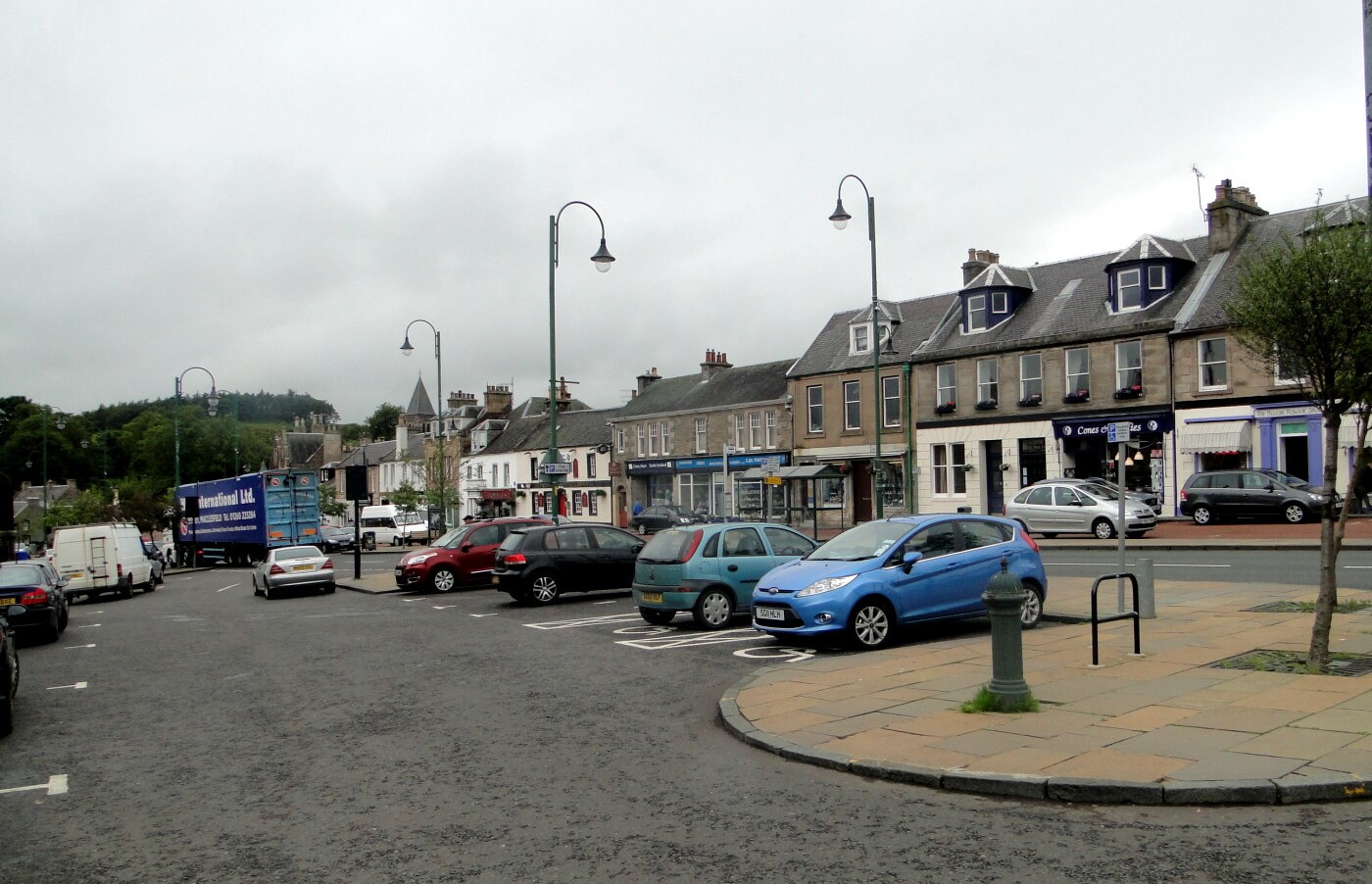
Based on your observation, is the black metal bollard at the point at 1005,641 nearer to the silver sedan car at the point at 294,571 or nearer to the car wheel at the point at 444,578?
the car wheel at the point at 444,578

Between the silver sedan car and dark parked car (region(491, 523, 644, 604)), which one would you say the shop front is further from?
the silver sedan car

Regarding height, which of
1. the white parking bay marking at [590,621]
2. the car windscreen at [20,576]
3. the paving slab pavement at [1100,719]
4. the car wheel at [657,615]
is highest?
the car windscreen at [20,576]

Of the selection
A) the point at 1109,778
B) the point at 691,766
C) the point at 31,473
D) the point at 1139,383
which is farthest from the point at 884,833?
the point at 31,473

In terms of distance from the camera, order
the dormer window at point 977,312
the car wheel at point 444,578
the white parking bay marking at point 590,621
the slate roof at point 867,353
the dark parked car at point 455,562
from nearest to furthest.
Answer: the white parking bay marking at point 590,621 < the dark parked car at point 455,562 < the car wheel at point 444,578 < the dormer window at point 977,312 < the slate roof at point 867,353

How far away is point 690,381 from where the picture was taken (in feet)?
200

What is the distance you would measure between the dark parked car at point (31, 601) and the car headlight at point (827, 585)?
42.0ft

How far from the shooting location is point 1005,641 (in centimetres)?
808

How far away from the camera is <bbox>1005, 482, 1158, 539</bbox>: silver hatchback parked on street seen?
1098 inches

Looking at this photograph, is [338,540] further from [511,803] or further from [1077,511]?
[511,803]

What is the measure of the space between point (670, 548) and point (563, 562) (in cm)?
499

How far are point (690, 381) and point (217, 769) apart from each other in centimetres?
5353

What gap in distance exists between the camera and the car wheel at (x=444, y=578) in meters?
23.8

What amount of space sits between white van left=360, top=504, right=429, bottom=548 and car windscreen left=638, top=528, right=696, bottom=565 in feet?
142

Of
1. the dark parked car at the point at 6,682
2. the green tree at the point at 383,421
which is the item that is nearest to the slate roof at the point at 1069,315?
the dark parked car at the point at 6,682
